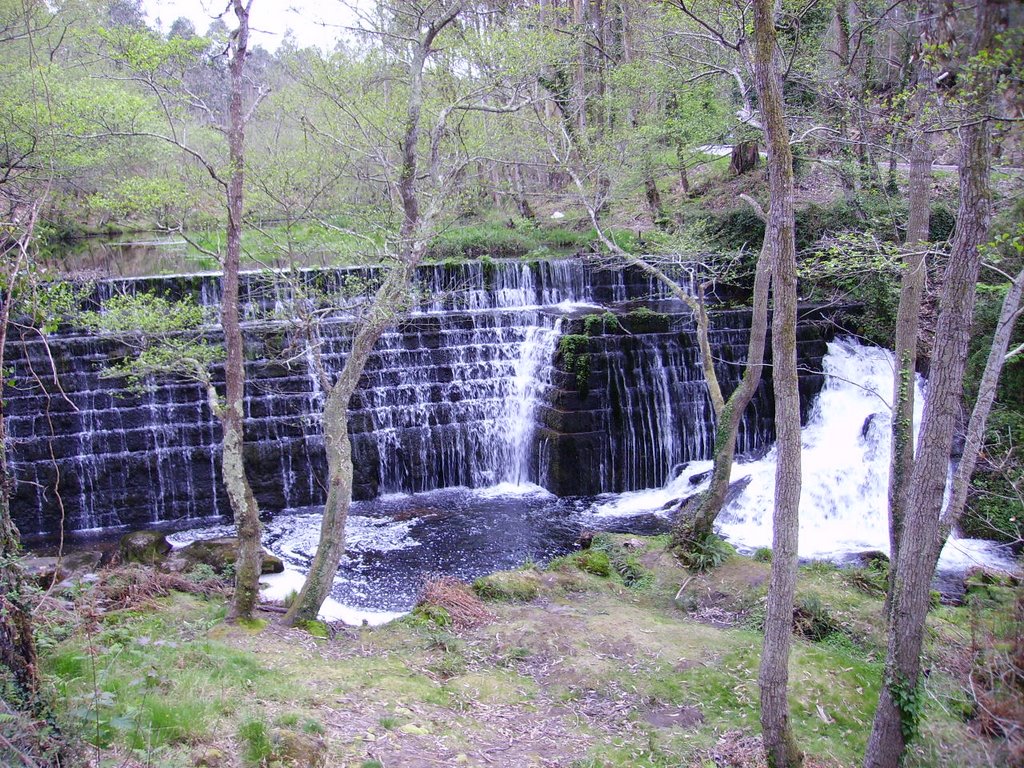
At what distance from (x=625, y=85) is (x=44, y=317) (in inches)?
693

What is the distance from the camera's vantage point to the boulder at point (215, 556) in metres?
10.5

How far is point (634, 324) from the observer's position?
15570 millimetres

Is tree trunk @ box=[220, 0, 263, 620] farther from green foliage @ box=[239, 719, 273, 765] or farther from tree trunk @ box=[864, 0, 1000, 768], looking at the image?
tree trunk @ box=[864, 0, 1000, 768]

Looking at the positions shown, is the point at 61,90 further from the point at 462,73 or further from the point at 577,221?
the point at 577,221

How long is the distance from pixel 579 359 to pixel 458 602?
7.22 m

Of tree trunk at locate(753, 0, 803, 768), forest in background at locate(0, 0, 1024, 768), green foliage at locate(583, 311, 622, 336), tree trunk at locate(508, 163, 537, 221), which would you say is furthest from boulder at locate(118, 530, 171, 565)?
tree trunk at locate(508, 163, 537, 221)

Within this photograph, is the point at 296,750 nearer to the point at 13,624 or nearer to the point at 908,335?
the point at 13,624

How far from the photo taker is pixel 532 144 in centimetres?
1709

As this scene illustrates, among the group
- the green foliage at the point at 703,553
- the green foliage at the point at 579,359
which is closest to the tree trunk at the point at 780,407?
the green foliage at the point at 703,553

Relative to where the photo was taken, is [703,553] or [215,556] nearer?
[703,553]

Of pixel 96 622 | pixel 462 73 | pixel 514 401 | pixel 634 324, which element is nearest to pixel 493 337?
pixel 514 401

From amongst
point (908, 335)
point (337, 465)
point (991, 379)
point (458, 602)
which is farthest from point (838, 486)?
point (337, 465)

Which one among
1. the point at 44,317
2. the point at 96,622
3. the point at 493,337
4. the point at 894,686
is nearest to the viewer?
the point at 44,317

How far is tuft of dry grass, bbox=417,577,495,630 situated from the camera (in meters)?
8.30
